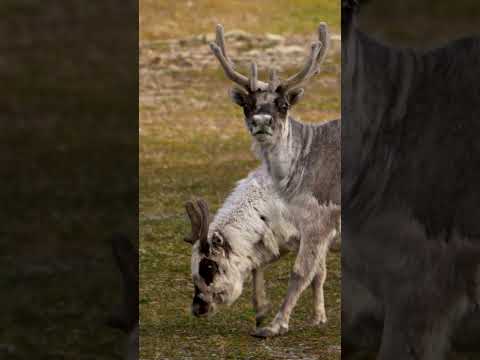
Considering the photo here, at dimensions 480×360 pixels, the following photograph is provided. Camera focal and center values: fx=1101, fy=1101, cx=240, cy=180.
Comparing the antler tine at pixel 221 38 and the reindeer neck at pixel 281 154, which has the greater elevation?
the antler tine at pixel 221 38

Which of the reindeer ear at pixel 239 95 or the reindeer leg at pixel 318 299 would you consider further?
the reindeer leg at pixel 318 299

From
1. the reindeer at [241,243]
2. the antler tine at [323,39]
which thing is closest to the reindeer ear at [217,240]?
the reindeer at [241,243]

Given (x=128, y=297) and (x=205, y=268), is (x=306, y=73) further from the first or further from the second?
(x=128, y=297)

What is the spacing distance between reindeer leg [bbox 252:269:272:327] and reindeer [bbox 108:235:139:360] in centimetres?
313

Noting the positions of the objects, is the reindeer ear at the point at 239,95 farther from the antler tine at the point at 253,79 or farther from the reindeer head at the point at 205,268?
the reindeer head at the point at 205,268

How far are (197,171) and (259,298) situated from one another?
6211 millimetres

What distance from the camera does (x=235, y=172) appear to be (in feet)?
45.5

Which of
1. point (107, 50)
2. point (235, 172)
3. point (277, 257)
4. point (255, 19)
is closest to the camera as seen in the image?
point (107, 50)

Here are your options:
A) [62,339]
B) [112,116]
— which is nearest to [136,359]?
[62,339]

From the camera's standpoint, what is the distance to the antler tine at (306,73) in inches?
302

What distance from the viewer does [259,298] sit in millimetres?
7949

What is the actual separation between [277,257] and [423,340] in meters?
3.03

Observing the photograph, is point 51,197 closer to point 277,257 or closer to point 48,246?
point 48,246

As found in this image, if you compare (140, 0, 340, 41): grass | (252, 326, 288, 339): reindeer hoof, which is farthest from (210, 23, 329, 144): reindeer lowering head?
(140, 0, 340, 41): grass
